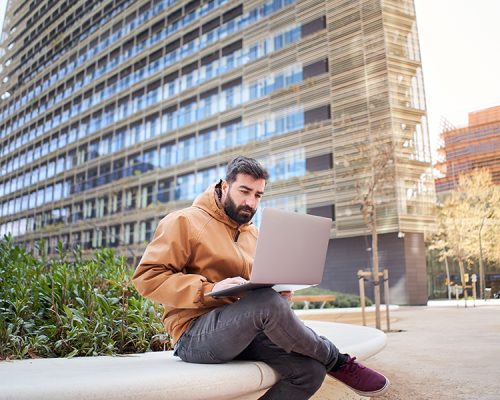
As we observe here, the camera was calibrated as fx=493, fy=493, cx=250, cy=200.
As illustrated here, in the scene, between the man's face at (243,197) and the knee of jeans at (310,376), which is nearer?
the knee of jeans at (310,376)

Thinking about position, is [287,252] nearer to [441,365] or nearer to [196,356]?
[196,356]

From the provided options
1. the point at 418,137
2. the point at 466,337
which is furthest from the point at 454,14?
the point at 466,337

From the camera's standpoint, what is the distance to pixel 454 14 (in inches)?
699

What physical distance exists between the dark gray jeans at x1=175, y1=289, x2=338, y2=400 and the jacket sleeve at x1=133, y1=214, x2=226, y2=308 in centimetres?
15

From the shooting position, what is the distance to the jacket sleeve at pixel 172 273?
2.47 m

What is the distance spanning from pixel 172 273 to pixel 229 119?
2661 cm

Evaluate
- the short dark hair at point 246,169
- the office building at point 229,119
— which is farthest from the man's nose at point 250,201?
the office building at point 229,119

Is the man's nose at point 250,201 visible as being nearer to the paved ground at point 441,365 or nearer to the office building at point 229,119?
the paved ground at point 441,365

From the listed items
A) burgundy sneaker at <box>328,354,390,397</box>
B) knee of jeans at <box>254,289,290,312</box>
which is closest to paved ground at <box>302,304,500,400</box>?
burgundy sneaker at <box>328,354,390,397</box>

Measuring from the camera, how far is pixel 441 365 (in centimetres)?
586

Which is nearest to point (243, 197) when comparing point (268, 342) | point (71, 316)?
point (268, 342)

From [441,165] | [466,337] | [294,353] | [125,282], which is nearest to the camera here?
[294,353]

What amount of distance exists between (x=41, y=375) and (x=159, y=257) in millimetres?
779

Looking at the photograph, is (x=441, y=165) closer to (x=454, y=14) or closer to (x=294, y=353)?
(x=454, y=14)
